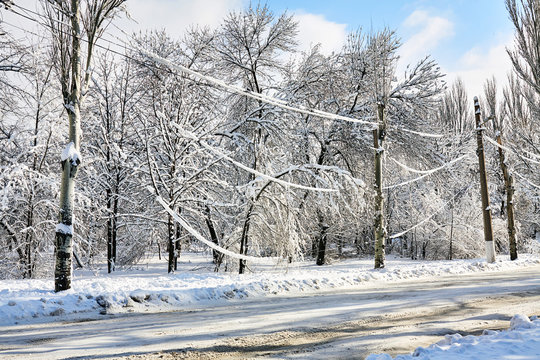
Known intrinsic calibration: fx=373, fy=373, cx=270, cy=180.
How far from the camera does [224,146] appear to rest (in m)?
16.2

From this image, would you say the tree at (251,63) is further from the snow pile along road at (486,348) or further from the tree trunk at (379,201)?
the snow pile along road at (486,348)

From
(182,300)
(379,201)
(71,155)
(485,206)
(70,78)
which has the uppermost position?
(70,78)

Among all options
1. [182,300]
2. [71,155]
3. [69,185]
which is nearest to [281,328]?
[182,300]

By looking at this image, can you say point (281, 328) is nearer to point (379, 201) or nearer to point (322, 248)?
point (379, 201)

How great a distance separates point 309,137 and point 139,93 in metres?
9.18

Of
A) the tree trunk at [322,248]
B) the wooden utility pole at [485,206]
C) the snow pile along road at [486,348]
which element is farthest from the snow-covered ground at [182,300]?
the tree trunk at [322,248]

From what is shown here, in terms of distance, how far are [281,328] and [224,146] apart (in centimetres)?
1166

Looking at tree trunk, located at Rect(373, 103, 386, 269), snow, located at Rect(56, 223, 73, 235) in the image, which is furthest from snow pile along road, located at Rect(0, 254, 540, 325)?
tree trunk, located at Rect(373, 103, 386, 269)

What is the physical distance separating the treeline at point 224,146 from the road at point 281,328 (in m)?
4.92

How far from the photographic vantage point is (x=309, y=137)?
17.8 meters

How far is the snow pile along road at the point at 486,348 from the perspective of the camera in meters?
3.61

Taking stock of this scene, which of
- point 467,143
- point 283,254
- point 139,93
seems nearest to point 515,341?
point 283,254

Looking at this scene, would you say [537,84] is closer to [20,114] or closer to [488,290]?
[488,290]

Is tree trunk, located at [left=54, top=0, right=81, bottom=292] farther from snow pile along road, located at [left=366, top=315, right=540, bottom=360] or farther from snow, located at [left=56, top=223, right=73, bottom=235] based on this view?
snow pile along road, located at [left=366, top=315, right=540, bottom=360]
